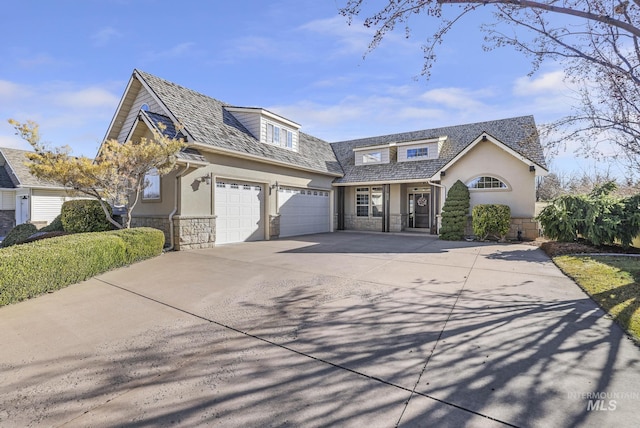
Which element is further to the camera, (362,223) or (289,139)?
(362,223)

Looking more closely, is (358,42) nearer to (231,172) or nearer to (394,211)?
(231,172)

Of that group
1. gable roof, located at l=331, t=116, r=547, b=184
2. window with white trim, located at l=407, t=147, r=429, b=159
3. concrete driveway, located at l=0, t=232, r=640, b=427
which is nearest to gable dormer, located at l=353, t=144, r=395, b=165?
gable roof, located at l=331, t=116, r=547, b=184

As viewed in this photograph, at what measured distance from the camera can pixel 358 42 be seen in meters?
5.27

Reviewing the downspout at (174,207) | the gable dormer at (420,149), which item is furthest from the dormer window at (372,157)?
the downspout at (174,207)

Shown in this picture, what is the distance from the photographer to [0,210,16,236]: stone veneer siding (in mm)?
19500

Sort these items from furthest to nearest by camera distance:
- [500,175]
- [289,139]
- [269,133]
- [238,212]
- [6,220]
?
[6,220] < [289,139] < [269,133] < [500,175] < [238,212]

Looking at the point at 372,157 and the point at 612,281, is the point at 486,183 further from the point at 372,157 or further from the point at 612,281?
the point at 612,281

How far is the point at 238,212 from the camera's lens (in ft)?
41.8

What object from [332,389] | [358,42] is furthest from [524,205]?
[332,389]

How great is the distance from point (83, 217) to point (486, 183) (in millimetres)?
17816

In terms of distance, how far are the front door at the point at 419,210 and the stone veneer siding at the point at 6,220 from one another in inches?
1038
